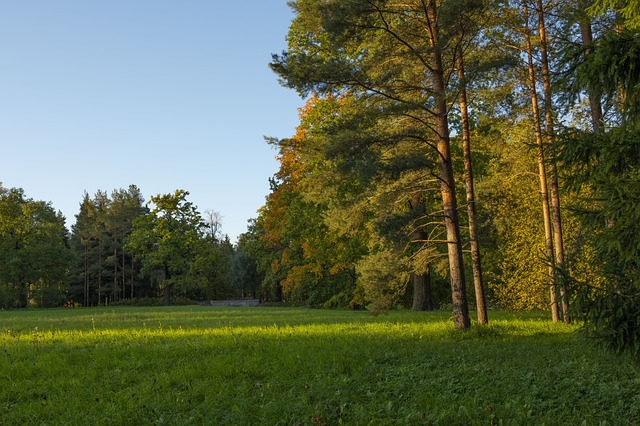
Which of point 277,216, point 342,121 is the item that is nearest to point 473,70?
point 342,121

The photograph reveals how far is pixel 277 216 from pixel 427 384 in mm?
28492

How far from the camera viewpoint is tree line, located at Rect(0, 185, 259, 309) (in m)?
54.9

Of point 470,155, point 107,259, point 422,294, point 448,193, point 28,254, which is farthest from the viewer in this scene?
point 107,259

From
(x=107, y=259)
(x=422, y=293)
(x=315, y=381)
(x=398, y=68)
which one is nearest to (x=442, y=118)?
(x=398, y=68)

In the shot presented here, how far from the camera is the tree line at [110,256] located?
180 feet

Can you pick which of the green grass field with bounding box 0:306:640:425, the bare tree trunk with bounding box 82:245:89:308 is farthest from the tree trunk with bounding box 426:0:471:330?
the bare tree trunk with bounding box 82:245:89:308

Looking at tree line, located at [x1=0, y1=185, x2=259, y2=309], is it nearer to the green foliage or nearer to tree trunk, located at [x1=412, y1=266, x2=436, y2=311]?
the green foliage

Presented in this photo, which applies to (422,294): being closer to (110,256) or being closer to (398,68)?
(398,68)

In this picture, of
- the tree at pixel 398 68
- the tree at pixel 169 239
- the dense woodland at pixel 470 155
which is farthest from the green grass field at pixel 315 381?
the tree at pixel 169 239

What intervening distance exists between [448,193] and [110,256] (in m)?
60.5

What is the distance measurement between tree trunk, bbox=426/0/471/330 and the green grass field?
1.56 meters

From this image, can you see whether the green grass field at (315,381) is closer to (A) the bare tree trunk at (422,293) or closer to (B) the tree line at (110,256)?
(A) the bare tree trunk at (422,293)

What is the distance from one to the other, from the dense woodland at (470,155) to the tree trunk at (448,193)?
4 centimetres

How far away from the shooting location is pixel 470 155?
17.2 metres
